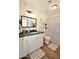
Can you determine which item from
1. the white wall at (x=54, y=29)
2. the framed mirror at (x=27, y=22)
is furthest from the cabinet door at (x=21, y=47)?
the white wall at (x=54, y=29)

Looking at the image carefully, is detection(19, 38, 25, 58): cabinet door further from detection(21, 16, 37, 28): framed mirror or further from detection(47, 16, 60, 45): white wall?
detection(47, 16, 60, 45): white wall

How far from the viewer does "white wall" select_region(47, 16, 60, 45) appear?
5.76 meters

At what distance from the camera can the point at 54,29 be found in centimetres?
628

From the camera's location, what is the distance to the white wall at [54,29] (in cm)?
576

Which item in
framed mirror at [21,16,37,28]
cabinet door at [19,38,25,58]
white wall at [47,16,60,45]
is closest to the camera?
cabinet door at [19,38,25,58]

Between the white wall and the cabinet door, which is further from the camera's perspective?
the white wall

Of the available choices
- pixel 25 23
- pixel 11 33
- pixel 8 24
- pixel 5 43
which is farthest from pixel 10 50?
pixel 25 23

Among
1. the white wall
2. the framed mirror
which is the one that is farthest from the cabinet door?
the white wall

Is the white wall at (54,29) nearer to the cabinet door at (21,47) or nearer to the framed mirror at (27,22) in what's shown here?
the framed mirror at (27,22)

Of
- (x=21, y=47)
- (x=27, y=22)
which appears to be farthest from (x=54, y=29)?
(x=21, y=47)

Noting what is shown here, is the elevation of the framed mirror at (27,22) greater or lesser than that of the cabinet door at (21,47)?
greater

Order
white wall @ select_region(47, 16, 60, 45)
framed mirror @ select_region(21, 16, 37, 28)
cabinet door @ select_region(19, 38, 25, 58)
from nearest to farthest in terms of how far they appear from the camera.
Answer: cabinet door @ select_region(19, 38, 25, 58), framed mirror @ select_region(21, 16, 37, 28), white wall @ select_region(47, 16, 60, 45)
